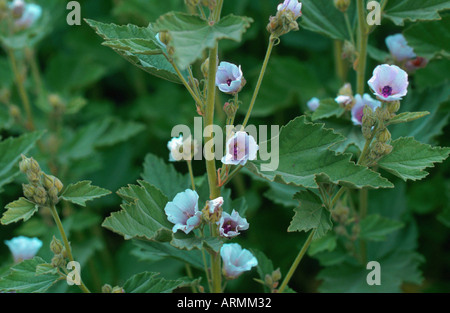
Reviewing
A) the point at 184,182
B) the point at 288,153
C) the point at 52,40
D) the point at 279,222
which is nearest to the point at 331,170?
the point at 288,153

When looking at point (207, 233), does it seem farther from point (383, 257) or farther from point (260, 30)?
point (260, 30)

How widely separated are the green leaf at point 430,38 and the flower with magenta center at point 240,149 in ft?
2.97

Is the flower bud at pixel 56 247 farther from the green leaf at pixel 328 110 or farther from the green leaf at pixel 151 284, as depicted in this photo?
the green leaf at pixel 328 110

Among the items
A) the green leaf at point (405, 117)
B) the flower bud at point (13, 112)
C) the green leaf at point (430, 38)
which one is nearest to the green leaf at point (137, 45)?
the green leaf at point (405, 117)

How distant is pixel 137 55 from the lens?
1.53 m

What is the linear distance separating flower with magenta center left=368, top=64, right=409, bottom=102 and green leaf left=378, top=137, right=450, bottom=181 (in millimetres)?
141

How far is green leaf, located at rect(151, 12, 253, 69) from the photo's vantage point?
3.81 feet

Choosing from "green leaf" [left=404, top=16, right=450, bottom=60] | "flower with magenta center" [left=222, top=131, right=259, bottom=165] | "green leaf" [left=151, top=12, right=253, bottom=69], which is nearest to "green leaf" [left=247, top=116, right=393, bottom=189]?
"flower with magenta center" [left=222, top=131, right=259, bottom=165]

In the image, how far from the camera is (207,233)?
176 cm

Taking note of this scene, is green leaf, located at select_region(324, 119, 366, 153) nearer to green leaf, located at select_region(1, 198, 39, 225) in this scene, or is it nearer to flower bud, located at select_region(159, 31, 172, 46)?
flower bud, located at select_region(159, 31, 172, 46)

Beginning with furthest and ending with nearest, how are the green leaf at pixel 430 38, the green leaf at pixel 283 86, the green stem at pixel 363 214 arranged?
the green leaf at pixel 283 86
the green stem at pixel 363 214
the green leaf at pixel 430 38

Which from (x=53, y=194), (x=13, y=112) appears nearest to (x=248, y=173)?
(x=53, y=194)

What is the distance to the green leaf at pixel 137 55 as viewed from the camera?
1.46 metres
